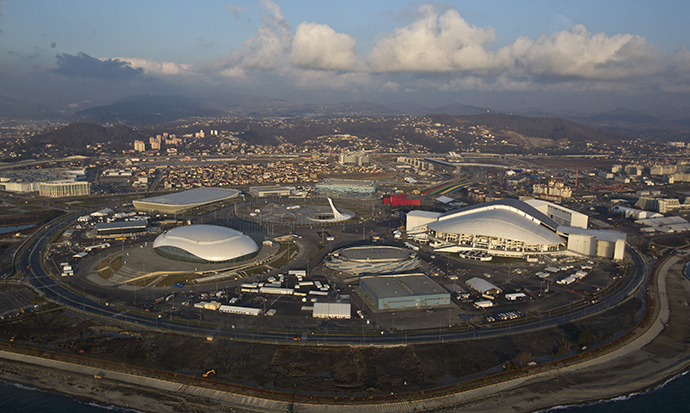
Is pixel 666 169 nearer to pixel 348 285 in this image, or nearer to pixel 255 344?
pixel 348 285

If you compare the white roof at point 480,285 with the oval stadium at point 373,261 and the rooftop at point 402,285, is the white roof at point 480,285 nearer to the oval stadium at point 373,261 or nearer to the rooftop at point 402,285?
the rooftop at point 402,285

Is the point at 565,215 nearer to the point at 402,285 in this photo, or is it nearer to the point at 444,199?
the point at 444,199

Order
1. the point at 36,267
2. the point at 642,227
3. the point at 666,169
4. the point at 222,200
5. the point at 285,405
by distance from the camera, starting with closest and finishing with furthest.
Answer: the point at 285,405, the point at 36,267, the point at 642,227, the point at 222,200, the point at 666,169

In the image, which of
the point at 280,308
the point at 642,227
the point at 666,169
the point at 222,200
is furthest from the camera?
the point at 666,169

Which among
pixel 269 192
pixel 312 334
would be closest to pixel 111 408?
pixel 312 334

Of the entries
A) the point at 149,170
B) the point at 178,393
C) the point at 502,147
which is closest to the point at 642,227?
the point at 178,393

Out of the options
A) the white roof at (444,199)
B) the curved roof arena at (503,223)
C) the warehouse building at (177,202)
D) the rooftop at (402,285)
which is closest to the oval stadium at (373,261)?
the rooftop at (402,285)
